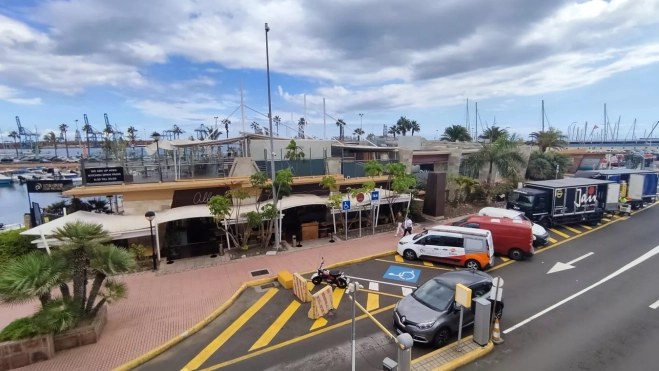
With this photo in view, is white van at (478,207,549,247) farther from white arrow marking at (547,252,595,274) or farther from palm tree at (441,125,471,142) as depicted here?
palm tree at (441,125,471,142)

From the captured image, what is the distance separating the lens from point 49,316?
9000mm

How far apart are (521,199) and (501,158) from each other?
359 inches

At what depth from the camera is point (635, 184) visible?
2622 cm

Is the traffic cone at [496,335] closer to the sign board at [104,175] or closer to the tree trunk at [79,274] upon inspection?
the tree trunk at [79,274]

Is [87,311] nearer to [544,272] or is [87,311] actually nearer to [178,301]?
[178,301]

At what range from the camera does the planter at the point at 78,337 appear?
30.7 ft

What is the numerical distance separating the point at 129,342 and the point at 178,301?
2.61m

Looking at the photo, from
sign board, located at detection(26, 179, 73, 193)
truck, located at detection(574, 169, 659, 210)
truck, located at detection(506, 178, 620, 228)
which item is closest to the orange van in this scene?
truck, located at detection(506, 178, 620, 228)

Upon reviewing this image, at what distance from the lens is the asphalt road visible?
8.81 m

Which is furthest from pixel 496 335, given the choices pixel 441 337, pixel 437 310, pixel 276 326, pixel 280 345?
pixel 276 326

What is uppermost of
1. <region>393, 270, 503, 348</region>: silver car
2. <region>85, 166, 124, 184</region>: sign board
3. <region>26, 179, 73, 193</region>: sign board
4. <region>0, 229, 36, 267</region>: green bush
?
<region>85, 166, 124, 184</region>: sign board

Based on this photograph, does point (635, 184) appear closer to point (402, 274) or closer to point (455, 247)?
point (455, 247)

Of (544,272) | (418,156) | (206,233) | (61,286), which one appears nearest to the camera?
(61,286)

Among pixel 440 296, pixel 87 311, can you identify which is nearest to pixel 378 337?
pixel 440 296
